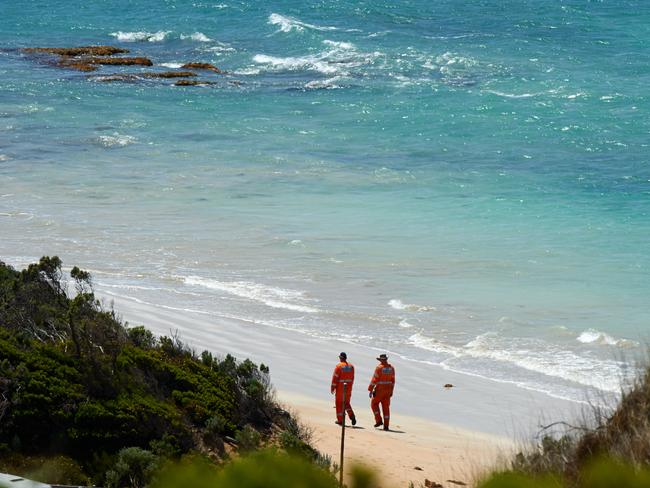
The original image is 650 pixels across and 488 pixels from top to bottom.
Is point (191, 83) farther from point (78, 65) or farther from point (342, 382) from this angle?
point (342, 382)

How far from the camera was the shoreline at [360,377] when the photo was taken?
1408 cm

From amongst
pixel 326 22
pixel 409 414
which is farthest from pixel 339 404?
pixel 326 22

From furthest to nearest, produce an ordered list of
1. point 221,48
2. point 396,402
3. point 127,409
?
point 221,48 → point 396,402 → point 127,409

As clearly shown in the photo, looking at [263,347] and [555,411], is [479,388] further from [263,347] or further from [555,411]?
[263,347]

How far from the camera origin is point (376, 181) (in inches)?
1114

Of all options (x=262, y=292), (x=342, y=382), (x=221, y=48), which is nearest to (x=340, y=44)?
(x=221, y=48)

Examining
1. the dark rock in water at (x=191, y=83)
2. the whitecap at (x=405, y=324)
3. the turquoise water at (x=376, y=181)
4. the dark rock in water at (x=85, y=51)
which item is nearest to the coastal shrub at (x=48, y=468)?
the turquoise water at (x=376, y=181)

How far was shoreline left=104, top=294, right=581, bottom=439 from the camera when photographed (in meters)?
14.1

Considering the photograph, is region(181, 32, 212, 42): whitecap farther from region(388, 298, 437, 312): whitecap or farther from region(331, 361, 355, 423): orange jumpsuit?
region(331, 361, 355, 423): orange jumpsuit

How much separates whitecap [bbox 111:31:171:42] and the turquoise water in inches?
7.5

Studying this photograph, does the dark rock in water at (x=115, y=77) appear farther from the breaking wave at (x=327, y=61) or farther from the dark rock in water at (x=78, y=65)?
the breaking wave at (x=327, y=61)

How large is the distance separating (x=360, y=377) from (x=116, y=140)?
20.4 metres

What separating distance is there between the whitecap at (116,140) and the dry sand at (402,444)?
20.3 meters

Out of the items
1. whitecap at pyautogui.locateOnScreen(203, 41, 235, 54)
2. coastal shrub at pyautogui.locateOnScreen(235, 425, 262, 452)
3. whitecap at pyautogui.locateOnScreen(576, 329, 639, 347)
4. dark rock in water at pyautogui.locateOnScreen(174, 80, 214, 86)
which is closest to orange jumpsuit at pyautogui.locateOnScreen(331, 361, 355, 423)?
coastal shrub at pyautogui.locateOnScreen(235, 425, 262, 452)
